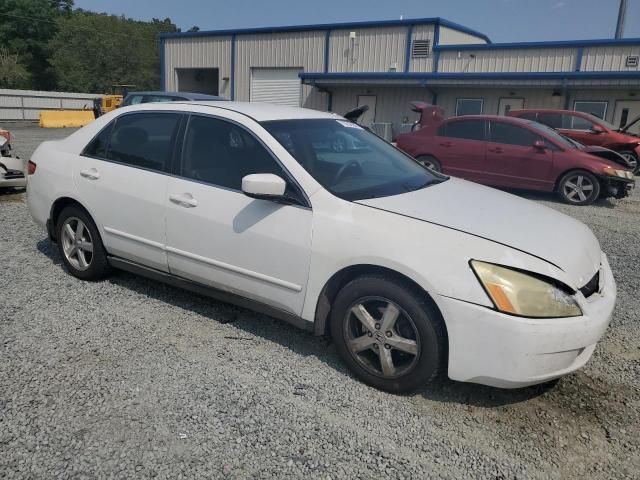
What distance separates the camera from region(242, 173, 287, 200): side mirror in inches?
127

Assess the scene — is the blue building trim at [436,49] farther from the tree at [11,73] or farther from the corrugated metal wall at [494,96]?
the tree at [11,73]

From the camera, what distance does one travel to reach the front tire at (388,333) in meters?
2.89

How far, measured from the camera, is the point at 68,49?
2411 inches

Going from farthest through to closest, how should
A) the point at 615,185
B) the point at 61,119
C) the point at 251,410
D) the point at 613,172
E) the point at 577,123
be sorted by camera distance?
the point at 61,119, the point at 577,123, the point at 615,185, the point at 613,172, the point at 251,410

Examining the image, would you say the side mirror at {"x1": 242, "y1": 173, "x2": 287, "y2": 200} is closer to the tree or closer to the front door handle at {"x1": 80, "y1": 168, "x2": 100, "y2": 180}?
the front door handle at {"x1": 80, "y1": 168, "x2": 100, "y2": 180}

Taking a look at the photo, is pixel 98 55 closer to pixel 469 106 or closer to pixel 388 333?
pixel 469 106

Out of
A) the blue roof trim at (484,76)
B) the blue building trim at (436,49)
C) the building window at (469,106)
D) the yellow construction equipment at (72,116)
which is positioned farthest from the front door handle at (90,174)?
the yellow construction equipment at (72,116)

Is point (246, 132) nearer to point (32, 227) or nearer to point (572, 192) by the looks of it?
point (32, 227)

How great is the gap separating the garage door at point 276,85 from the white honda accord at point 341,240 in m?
25.5

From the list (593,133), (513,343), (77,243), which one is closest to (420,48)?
(593,133)

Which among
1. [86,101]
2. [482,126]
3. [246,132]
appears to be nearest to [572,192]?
[482,126]

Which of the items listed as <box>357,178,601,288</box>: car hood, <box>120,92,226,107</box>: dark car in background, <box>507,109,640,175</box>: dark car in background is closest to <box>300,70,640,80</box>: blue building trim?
<box>507,109,640,175</box>: dark car in background

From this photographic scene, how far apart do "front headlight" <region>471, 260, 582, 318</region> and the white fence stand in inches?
1472

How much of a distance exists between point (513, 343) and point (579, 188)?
826cm
